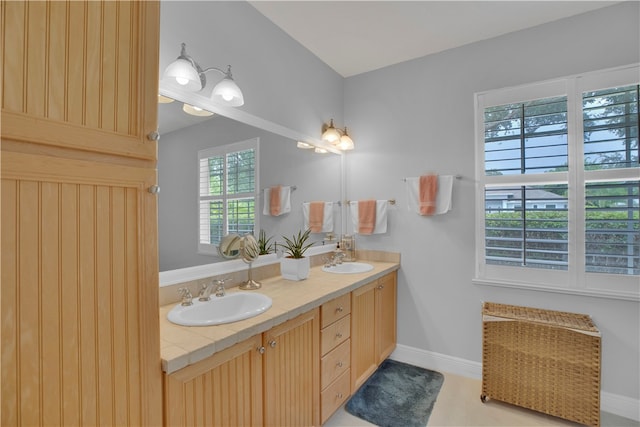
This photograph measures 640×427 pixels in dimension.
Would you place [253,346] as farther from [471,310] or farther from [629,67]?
[629,67]

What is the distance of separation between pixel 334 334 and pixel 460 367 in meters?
1.33

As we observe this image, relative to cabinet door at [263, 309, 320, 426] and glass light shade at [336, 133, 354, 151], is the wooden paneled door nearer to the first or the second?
cabinet door at [263, 309, 320, 426]

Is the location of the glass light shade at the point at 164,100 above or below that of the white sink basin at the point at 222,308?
above

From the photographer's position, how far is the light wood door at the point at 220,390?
1026 mm

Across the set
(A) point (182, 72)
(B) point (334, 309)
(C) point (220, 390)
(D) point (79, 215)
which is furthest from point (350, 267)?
(D) point (79, 215)

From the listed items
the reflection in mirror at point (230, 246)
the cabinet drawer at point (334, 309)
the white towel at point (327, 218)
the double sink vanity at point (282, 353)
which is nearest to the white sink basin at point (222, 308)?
the double sink vanity at point (282, 353)

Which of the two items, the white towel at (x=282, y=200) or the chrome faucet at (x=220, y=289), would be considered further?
the white towel at (x=282, y=200)

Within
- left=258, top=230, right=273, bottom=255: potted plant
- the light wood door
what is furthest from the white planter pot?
the light wood door

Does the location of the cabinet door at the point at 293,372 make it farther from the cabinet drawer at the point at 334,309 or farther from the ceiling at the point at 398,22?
the ceiling at the point at 398,22

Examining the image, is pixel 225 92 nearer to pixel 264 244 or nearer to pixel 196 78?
pixel 196 78

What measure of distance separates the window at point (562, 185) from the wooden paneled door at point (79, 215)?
2.34 m

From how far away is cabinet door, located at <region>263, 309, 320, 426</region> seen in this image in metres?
1.38

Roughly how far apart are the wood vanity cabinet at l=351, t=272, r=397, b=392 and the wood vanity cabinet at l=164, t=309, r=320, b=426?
46 cm

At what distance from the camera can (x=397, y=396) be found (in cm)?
217
